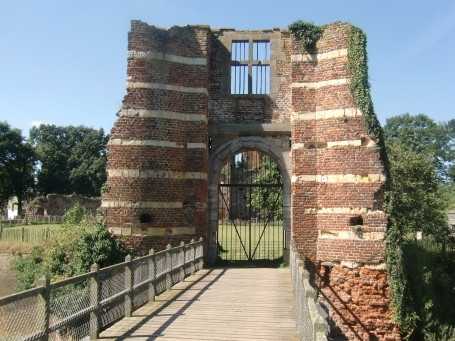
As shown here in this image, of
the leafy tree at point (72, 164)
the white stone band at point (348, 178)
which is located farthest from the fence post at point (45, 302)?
the leafy tree at point (72, 164)

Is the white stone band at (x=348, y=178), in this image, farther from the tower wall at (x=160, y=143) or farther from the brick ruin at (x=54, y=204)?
the brick ruin at (x=54, y=204)

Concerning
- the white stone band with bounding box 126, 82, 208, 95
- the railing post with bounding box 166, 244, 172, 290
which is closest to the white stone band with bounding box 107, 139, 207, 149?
the white stone band with bounding box 126, 82, 208, 95

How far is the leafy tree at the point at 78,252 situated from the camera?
14.3 meters

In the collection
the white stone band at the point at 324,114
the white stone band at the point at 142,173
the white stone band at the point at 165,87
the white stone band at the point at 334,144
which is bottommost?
the white stone band at the point at 142,173

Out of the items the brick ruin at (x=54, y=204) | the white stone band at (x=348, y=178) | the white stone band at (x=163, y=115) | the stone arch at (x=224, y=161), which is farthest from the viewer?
the brick ruin at (x=54, y=204)

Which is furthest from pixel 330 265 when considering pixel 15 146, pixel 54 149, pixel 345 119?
pixel 54 149

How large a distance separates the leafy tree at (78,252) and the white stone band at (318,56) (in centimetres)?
809

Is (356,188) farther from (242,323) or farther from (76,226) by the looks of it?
(76,226)

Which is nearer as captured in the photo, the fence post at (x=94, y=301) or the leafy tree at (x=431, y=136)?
the fence post at (x=94, y=301)

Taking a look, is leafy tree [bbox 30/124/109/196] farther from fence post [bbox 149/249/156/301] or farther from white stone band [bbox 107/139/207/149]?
fence post [bbox 149/249/156/301]

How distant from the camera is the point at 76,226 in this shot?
54.2 feet

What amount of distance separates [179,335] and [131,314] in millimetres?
1576

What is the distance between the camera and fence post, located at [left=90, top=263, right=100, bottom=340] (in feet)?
25.3

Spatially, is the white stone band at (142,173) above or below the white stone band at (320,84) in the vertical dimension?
below
